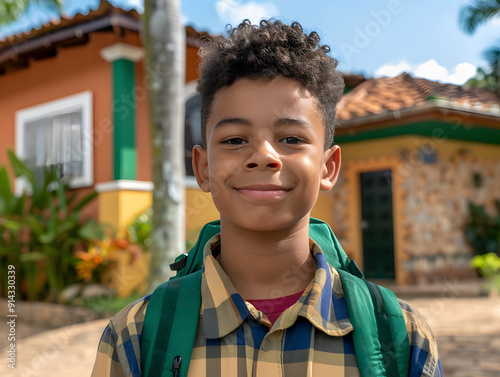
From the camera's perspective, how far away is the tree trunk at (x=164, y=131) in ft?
16.8

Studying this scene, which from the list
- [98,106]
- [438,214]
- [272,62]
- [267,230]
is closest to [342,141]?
[438,214]

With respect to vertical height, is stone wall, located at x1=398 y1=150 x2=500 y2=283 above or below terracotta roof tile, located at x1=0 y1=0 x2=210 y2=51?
below

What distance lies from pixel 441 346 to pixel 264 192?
442cm

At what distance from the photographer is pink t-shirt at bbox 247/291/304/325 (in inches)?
53.0

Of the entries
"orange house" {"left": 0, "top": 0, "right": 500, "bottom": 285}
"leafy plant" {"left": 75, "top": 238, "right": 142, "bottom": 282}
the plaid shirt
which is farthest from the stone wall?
the plaid shirt

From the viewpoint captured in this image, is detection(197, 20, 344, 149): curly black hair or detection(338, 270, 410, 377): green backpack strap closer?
detection(338, 270, 410, 377): green backpack strap

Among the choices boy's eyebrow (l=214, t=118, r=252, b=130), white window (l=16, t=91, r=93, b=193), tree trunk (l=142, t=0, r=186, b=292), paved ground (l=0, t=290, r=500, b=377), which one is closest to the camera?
boy's eyebrow (l=214, t=118, r=252, b=130)

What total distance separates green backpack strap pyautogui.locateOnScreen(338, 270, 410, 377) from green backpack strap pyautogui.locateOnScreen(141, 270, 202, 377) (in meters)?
0.38

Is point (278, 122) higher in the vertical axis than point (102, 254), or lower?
higher

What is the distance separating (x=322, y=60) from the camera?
57.5 inches

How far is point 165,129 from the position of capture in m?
5.16

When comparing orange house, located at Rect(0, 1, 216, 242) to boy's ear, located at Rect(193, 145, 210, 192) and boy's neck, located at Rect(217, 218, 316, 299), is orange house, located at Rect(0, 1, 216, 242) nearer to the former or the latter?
boy's ear, located at Rect(193, 145, 210, 192)

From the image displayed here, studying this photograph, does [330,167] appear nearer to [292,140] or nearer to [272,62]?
[292,140]

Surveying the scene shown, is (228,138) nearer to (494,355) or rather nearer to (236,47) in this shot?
(236,47)
